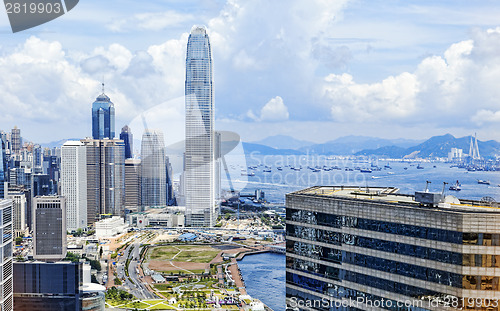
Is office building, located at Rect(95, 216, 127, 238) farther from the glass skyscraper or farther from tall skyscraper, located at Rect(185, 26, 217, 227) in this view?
the glass skyscraper

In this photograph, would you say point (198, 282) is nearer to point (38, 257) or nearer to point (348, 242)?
point (38, 257)

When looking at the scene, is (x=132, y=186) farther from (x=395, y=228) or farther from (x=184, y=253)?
(x=395, y=228)

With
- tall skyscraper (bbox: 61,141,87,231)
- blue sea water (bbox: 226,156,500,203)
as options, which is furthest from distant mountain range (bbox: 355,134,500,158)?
tall skyscraper (bbox: 61,141,87,231)

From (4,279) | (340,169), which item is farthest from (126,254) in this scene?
(340,169)

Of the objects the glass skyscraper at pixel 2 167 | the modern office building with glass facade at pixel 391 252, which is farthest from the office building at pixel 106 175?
the modern office building with glass facade at pixel 391 252

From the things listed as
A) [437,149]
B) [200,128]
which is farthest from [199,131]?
[437,149]
